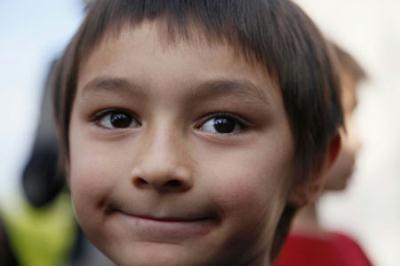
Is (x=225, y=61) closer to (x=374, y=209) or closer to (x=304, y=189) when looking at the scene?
(x=304, y=189)

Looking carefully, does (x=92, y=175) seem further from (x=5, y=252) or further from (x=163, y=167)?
(x=5, y=252)

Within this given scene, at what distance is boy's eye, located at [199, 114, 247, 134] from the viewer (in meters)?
1.25

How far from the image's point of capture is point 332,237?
2.35 m

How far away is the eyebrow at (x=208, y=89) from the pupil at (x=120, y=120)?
0.04 metres

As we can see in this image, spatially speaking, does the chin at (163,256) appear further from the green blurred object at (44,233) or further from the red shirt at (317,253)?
the green blurred object at (44,233)

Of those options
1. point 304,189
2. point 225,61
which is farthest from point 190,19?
point 304,189

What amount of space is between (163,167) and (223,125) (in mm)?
143

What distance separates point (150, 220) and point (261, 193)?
0.17m

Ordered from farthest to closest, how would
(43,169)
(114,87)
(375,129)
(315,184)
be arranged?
(375,129) < (43,169) < (315,184) < (114,87)

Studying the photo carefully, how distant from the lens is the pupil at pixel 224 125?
1.26 metres

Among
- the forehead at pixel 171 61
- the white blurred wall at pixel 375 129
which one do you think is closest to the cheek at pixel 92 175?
the forehead at pixel 171 61

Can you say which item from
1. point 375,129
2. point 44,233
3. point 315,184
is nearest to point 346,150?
point 315,184

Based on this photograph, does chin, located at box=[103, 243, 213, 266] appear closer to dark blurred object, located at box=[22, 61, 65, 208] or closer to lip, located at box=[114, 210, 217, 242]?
lip, located at box=[114, 210, 217, 242]

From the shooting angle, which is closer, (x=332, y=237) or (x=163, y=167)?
(x=163, y=167)
